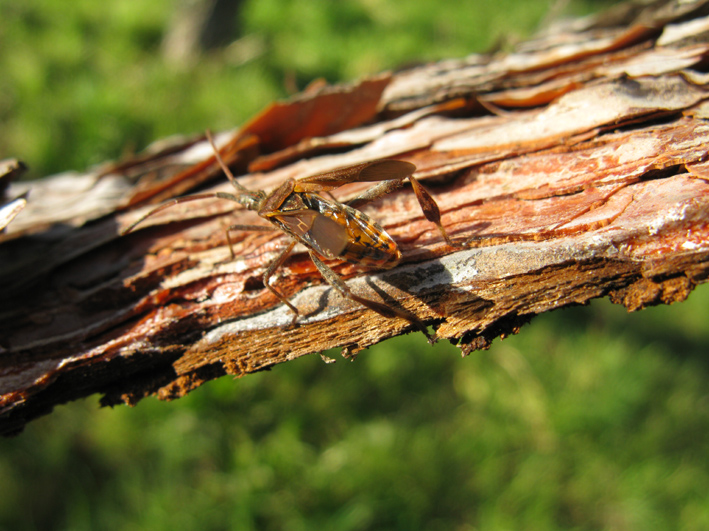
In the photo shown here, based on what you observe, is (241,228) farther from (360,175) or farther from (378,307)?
(378,307)

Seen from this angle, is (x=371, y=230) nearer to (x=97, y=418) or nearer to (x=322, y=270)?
(x=322, y=270)

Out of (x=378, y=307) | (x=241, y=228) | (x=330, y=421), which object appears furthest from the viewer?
(x=330, y=421)

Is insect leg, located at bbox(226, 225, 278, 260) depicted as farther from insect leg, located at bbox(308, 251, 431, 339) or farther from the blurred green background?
the blurred green background

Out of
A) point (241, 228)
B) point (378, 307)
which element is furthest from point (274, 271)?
point (378, 307)

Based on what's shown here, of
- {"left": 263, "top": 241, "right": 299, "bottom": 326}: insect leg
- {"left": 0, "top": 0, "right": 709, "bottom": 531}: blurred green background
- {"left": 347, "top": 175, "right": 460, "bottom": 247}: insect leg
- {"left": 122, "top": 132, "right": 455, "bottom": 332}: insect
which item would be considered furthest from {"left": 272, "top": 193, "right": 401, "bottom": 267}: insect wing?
{"left": 0, "top": 0, "right": 709, "bottom": 531}: blurred green background

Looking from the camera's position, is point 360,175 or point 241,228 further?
point 241,228

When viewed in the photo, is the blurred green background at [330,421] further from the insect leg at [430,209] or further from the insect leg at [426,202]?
the insect leg at [430,209]

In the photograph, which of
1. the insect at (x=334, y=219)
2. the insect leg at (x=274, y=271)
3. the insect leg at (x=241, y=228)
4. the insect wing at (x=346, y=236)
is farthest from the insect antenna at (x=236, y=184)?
the insect leg at (x=274, y=271)
